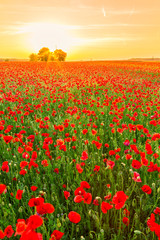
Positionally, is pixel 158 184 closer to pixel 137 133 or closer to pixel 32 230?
pixel 137 133

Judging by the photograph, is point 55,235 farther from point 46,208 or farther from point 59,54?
point 59,54

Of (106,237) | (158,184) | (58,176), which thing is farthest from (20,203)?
(158,184)

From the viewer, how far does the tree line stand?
62.1 m

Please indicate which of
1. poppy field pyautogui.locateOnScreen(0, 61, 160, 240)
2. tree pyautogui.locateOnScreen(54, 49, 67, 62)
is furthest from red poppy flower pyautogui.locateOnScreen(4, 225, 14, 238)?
tree pyautogui.locateOnScreen(54, 49, 67, 62)

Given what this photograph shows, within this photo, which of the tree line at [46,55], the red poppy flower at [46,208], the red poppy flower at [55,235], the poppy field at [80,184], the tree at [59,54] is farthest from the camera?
the tree at [59,54]

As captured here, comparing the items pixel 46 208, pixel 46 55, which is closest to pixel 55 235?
pixel 46 208

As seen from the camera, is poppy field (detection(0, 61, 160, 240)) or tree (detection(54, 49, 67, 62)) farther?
tree (detection(54, 49, 67, 62))

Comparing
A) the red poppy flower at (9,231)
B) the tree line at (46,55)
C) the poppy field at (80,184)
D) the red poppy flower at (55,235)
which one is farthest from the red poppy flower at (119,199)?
the tree line at (46,55)

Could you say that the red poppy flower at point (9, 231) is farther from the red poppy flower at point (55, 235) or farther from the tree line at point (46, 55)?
the tree line at point (46, 55)

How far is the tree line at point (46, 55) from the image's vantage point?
62.1 m

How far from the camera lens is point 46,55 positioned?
61.7 meters

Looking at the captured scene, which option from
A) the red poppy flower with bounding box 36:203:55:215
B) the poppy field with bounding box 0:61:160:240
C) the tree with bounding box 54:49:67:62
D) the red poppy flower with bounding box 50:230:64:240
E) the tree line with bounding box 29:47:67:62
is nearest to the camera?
the red poppy flower with bounding box 50:230:64:240

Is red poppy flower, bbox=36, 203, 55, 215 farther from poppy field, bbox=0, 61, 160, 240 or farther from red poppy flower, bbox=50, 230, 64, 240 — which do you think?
red poppy flower, bbox=50, 230, 64, 240

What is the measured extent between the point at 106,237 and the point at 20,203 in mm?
1134
